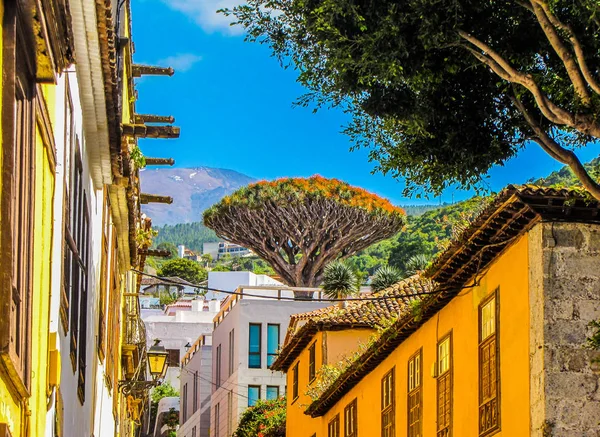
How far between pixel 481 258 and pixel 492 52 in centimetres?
462

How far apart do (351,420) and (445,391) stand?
8705 millimetres

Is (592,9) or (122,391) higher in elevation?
(592,9)

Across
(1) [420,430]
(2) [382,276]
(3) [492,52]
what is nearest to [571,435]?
(3) [492,52]

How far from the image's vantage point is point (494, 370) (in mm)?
16750

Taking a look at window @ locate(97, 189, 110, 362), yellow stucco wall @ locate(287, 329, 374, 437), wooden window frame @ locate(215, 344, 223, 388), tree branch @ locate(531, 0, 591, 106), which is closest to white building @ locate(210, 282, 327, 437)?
wooden window frame @ locate(215, 344, 223, 388)

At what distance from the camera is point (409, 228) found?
91125 millimetres

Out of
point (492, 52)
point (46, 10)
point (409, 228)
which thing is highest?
point (409, 228)

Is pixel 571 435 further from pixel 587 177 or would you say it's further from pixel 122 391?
pixel 122 391

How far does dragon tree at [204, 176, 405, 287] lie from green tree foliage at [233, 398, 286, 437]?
2675 cm

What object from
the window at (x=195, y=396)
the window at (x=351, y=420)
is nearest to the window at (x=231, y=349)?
the window at (x=195, y=396)

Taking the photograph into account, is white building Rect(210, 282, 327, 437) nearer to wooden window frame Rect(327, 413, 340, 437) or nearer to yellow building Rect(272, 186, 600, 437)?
wooden window frame Rect(327, 413, 340, 437)

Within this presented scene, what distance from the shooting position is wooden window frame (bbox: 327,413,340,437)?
30259mm

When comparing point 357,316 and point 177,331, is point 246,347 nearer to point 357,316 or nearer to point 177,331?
point 357,316

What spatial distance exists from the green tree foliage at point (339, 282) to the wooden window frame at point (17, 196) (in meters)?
38.6
